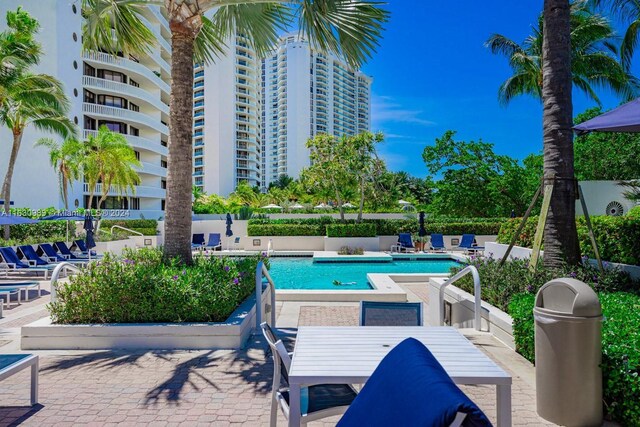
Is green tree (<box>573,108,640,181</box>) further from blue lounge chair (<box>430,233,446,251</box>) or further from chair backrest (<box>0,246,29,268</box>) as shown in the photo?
chair backrest (<box>0,246,29,268</box>)

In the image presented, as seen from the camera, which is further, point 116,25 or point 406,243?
point 406,243

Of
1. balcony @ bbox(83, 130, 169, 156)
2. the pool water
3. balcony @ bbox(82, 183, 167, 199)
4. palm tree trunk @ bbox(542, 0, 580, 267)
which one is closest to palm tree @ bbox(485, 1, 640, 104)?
the pool water

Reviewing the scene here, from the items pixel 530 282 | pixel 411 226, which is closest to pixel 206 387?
pixel 530 282

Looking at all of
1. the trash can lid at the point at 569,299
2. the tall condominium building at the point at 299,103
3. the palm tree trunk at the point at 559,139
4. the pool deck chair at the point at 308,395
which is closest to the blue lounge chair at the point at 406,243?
the palm tree trunk at the point at 559,139

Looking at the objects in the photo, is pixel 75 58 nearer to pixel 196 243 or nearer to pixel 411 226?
pixel 196 243

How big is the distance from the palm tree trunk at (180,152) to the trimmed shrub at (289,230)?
16053mm

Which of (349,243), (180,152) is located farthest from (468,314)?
(349,243)

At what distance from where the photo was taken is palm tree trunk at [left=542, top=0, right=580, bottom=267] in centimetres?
686

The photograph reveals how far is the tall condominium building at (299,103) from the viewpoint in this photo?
125438 millimetres

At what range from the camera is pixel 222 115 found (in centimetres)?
8475

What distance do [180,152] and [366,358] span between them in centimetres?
530

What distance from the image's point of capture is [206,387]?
4.38m

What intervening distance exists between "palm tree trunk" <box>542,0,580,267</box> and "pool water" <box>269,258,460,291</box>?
21.6 feet

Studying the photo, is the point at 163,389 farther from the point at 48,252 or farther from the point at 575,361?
the point at 48,252
